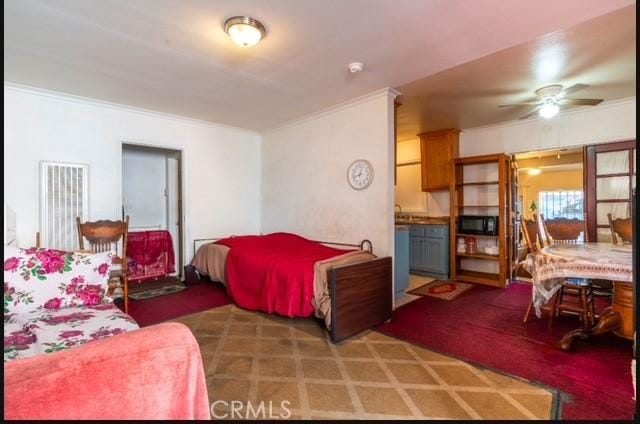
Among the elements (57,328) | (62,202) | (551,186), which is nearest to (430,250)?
(57,328)

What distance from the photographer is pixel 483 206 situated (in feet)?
15.8

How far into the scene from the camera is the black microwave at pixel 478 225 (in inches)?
176

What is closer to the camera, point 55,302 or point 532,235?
point 55,302

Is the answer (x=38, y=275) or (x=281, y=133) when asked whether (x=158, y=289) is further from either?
(x=281, y=133)

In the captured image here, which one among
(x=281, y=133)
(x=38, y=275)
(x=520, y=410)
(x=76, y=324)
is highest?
(x=281, y=133)

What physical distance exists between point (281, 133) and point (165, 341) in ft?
13.5

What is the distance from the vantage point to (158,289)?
156 inches

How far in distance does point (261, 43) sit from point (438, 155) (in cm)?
359

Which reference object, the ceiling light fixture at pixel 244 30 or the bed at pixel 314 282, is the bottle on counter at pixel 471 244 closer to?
the bed at pixel 314 282

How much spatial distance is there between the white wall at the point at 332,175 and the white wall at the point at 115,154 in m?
0.40

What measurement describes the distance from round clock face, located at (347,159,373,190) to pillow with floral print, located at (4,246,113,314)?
98.7 inches

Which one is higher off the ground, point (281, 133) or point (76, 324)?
point (281, 133)

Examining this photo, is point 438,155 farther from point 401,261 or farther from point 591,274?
point 591,274

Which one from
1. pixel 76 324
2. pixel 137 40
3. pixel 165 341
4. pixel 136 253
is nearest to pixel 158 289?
pixel 136 253
